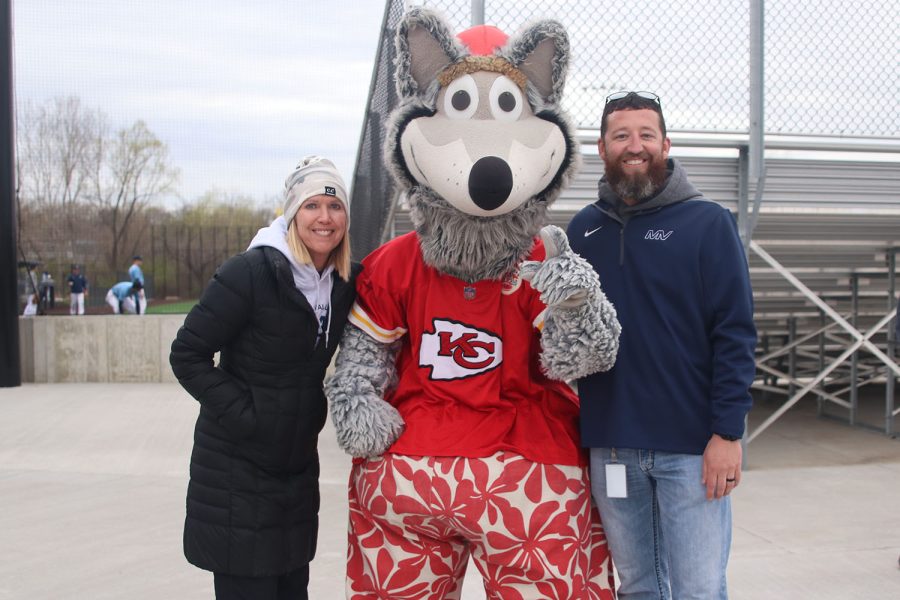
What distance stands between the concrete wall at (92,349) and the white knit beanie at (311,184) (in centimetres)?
828

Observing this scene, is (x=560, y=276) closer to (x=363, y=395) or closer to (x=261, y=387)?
(x=363, y=395)

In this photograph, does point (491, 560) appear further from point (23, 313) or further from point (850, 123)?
point (23, 313)

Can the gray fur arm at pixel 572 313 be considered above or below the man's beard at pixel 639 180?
below

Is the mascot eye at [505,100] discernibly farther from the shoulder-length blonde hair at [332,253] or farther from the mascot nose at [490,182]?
the shoulder-length blonde hair at [332,253]

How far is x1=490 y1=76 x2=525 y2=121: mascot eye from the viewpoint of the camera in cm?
232

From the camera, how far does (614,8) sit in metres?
4.95

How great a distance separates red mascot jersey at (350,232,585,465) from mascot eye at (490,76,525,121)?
411 mm

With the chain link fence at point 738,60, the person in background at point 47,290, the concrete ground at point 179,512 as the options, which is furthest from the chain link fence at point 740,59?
the person in background at point 47,290

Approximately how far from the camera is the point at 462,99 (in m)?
2.33

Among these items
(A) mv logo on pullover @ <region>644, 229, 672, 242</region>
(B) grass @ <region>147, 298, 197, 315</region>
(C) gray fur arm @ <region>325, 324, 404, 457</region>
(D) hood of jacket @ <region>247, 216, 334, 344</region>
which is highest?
(A) mv logo on pullover @ <region>644, 229, 672, 242</region>

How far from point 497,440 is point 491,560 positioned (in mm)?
340

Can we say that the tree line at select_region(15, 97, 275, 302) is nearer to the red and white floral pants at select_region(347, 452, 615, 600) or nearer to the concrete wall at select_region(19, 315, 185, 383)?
the concrete wall at select_region(19, 315, 185, 383)

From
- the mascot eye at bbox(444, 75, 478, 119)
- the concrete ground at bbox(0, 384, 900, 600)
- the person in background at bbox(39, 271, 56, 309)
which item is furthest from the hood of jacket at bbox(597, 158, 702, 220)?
the person in background at bbox(39, 271, 56, 309)

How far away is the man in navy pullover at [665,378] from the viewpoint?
7.52 feet
